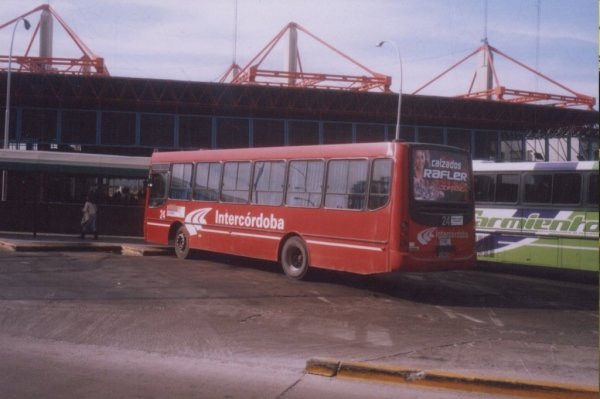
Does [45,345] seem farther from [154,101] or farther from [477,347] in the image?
[154,101]

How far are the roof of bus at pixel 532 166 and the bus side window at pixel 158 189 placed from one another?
8911mm

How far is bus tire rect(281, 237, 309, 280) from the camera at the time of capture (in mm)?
13945

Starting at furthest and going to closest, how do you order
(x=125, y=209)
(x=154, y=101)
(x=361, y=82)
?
(x=361, y=82)
(x=154, y=101)
(x=125, y=209)

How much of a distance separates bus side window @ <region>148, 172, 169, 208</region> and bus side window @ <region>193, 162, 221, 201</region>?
5.17 feet

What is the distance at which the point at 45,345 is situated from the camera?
809cm

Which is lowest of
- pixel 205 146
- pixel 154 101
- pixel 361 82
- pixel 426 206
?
pixel 426 206

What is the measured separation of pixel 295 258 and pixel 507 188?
6503mm

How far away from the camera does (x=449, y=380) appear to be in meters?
6.68

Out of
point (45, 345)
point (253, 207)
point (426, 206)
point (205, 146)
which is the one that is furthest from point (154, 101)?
point (45, 345)

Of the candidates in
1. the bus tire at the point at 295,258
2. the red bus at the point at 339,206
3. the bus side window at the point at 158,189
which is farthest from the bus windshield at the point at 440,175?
the bus side window at the point at 158,189

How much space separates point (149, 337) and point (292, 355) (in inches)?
81.8

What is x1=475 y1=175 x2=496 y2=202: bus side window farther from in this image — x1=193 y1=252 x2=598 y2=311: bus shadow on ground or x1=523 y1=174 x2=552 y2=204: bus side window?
x1=193 y1=252 x2=598 y2=311: bus shadow on ground

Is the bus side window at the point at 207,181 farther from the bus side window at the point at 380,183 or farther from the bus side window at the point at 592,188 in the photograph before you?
the bus side window at the point at 592,188

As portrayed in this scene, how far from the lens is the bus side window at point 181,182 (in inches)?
700
